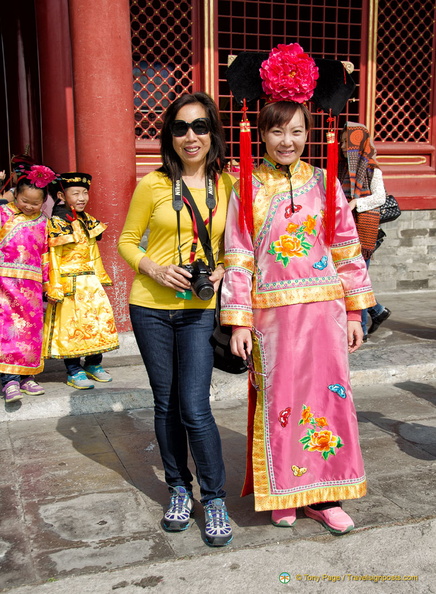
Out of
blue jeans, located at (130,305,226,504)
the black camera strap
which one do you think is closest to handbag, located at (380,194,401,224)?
the black camera strap

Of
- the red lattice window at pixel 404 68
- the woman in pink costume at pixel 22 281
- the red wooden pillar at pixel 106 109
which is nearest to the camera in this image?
the woman in pink costume at pixel 22 281

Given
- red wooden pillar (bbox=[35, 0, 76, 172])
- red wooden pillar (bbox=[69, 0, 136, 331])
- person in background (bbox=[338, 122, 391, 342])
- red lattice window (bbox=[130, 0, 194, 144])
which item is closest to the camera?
person in background (bbox=[338, 122, 391, 342])

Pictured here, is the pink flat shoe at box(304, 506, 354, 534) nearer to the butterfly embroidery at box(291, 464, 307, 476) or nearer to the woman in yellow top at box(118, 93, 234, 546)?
the butterfly embroidery at box(291, 464, 307, 476)

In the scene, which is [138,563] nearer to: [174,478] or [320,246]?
[174,478]

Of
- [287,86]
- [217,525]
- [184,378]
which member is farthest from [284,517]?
[287,86]

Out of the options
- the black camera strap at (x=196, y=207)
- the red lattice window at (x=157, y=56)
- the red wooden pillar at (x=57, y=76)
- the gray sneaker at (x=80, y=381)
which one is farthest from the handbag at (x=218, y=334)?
the red lattice window at (x=157, y=56)

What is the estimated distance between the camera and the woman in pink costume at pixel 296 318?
2.70 m

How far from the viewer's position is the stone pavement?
8.08 ft

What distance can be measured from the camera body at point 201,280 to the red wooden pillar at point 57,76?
14.4 feet

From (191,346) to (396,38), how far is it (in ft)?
22.7

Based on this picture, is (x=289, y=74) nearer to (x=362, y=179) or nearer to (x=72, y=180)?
(x=72, y=180)

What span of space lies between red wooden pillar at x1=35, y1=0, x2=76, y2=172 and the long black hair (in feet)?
13.4

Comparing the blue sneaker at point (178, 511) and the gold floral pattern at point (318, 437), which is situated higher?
the gold floral pattern at point (318, 437)

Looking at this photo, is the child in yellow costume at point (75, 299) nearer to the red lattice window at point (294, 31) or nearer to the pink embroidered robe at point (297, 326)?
the pink embroidered robe at point (297, 326)
